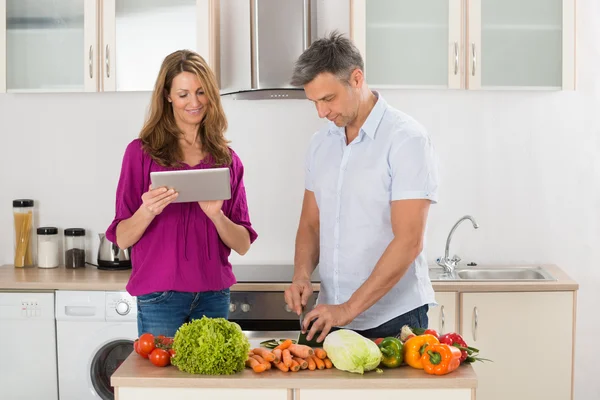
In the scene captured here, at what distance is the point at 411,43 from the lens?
361 centimetres

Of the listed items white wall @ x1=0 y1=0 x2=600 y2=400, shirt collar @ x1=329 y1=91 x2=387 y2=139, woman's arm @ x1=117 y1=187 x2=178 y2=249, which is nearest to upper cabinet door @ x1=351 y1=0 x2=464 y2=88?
white wall @ x1=0 y1=0 x2=600 y2=400

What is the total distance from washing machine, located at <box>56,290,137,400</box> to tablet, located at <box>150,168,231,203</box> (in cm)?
133

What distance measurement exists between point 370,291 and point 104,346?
1.70 metres

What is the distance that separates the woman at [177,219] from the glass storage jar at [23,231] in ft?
5.34

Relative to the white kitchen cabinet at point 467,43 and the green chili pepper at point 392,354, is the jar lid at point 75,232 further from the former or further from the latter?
the green chili pepper at point 392,354

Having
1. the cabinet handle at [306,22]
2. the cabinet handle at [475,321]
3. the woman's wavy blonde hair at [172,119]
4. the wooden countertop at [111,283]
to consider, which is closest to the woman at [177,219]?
the woman's wavy blonde hair at [172,119]

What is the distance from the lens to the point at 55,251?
3943 millimetres

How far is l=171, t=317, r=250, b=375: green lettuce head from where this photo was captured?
1.92 m

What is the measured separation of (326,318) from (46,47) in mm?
2204

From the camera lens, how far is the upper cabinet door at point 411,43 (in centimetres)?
357

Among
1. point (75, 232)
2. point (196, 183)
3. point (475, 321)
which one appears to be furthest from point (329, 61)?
point (75, 232)

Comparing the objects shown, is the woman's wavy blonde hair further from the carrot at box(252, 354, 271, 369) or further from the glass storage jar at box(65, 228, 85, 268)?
the glass storage jar at box(65, 228, 85, 268)

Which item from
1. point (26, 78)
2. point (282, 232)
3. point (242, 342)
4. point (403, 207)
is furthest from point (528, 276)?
point (26, 78)

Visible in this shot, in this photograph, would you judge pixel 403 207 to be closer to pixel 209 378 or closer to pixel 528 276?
pixel 209 378
